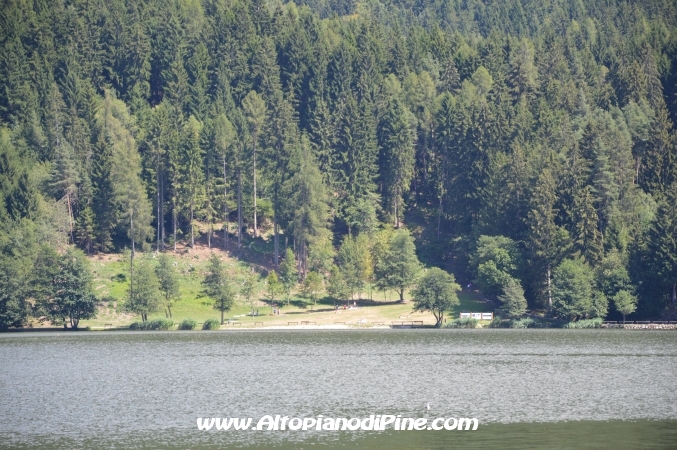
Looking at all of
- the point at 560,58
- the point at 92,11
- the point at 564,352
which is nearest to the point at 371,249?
the point at 564,352

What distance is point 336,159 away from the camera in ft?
550

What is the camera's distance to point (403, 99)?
186750 millimetres

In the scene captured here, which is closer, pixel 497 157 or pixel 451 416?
pixel 451 416

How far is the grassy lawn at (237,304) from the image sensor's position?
12681 centimetres

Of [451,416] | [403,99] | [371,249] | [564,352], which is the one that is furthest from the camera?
[403,99]

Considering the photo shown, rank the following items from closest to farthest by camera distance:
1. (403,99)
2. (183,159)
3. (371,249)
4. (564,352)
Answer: (564,352)
(371,249)
(183,159)
(403,99)

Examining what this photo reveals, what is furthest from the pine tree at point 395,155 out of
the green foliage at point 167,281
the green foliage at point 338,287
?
the green foliage at point 167,281

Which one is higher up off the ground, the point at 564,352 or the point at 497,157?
the point at 497,157

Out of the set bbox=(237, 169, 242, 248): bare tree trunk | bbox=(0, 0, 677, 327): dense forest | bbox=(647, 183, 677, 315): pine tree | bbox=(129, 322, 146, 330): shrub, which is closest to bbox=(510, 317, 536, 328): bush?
bbox=(0, 0, 677, 327): dense forest

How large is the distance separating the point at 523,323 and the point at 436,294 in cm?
1098

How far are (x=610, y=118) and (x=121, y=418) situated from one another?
119 meters

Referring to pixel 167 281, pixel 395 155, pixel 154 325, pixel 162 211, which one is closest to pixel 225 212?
pixel 162 211

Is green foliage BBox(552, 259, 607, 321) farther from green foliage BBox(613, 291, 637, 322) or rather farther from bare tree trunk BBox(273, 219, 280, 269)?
bare tree trunk BBox(273, 219, 280, 269)

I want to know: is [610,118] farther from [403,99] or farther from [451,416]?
[451,416]
